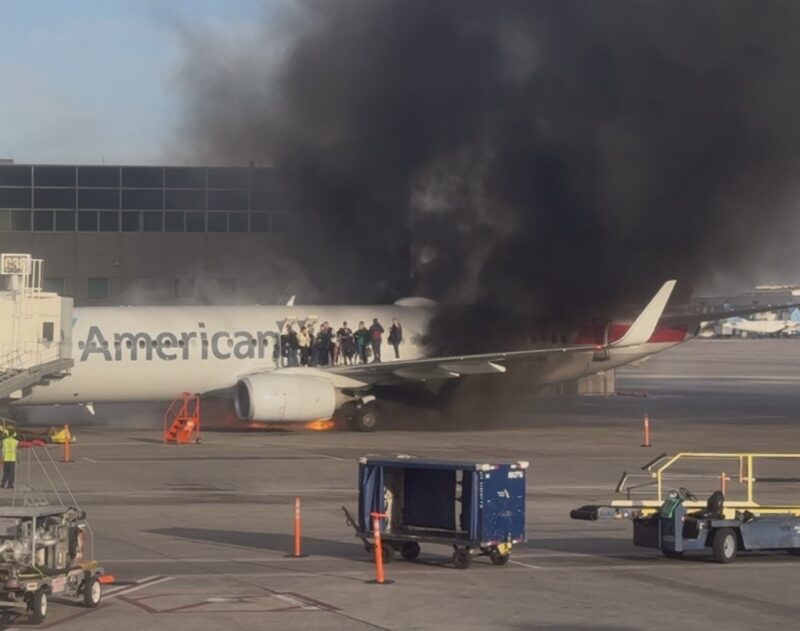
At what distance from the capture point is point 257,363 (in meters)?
45.9

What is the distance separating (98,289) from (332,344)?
702 inches

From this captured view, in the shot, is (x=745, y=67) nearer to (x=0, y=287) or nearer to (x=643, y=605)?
(x=0, y=287)

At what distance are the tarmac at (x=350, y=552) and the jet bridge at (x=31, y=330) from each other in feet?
7.62

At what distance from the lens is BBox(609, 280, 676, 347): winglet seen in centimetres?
4462

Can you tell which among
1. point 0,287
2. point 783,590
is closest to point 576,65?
point 0,287

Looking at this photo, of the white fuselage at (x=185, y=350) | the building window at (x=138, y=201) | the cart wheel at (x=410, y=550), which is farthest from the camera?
the building window at (x=138, y=201)

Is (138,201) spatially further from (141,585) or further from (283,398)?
(141,585)

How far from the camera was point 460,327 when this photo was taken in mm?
48000

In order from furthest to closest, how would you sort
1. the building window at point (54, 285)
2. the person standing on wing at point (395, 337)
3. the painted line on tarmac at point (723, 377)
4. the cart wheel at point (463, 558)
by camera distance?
the painted line on tarmac at point (723, 377), the building window at point (54, 285), the person standing on wing at point (395, 337), the cart wheel at point (463, 558)

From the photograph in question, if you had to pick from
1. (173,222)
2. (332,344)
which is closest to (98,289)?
(173,222)

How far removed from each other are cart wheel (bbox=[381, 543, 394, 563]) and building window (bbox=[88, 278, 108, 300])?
40.8 meters

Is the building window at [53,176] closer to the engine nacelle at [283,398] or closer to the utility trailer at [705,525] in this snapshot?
the engine nacelle at [283,398]

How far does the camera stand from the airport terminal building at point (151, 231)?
199ft

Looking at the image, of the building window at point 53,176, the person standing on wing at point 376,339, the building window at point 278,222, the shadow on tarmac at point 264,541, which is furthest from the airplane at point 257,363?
the shadow on tarmac at point 264,541
